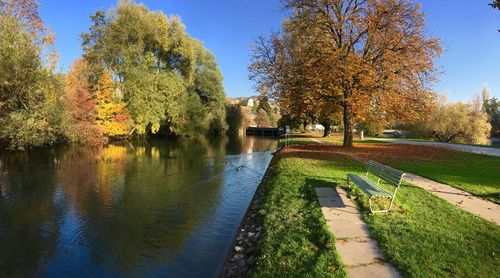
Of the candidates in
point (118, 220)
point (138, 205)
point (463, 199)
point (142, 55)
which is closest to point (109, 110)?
point (142, 55)

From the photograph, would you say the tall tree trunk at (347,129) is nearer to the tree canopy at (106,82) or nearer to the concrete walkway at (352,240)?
the concrete walkway at (352,240)

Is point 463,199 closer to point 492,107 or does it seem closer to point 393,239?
point 393,239

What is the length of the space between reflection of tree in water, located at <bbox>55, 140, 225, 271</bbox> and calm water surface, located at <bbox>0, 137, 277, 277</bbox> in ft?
0.09

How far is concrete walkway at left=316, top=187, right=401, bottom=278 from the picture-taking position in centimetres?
484

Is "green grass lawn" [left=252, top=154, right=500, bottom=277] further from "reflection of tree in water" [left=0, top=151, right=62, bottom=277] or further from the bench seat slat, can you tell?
"reflection of tree in water" [left=0, top=151, right=62, bottom=277]

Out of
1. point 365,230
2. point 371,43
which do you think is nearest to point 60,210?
point 365,230

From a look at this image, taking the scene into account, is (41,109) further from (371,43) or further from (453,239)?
(453,239)

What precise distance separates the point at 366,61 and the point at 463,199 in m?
13.6

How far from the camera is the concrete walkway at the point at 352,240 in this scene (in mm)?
4844

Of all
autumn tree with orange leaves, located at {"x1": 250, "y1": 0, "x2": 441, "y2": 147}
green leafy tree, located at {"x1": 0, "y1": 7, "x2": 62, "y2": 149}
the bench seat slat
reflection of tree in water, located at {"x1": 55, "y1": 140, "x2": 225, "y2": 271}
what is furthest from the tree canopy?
the bench seat slat

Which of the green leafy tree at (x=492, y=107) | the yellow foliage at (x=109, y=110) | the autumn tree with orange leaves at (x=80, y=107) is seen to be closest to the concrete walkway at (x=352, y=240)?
the autumn tree with orange leaves at (x=80, y=107)

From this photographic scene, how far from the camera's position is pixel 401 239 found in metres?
5.84

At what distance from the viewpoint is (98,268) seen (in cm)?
682

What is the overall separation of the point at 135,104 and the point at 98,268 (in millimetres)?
34303
